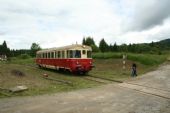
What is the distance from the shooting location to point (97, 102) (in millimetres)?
12367

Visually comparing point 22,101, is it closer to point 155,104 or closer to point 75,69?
point 155,104

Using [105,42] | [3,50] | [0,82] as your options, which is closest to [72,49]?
[0,82]

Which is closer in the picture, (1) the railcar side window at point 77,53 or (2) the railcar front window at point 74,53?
(2) the railcar front window at point 74,53

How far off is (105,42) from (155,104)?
75166 millimetres

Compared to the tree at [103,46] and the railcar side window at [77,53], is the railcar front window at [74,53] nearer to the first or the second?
the railcar side window at [77,53]

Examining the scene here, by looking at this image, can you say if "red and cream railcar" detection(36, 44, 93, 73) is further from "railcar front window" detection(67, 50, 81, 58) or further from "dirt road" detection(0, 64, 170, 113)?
"dirt road" detection(0, 64, 170, 113)

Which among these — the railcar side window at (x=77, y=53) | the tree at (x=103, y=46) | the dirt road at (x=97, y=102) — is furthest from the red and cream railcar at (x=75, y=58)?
the tree at (x=103, y=46)

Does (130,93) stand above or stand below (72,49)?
below

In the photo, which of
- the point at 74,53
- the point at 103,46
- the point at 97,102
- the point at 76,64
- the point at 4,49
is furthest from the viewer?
the point at 4,49

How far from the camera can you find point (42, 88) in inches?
659

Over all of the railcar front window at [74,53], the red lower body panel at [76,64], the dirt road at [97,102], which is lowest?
the dirt road at [97,102]

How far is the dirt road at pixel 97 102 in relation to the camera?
35.6 ft

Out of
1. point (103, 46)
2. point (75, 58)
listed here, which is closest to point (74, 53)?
point (75, 58)

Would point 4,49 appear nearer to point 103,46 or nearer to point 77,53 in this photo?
point 103,46
